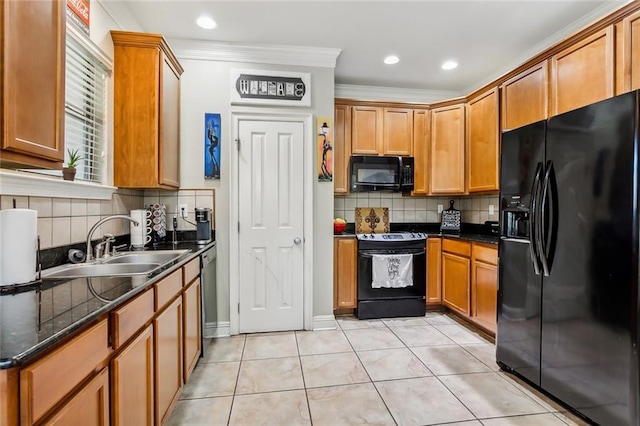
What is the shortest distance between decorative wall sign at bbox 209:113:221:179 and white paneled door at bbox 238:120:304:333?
0.21 metres

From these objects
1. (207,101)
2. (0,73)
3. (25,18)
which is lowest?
(0,73)

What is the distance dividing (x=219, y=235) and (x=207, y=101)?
4.15 ft

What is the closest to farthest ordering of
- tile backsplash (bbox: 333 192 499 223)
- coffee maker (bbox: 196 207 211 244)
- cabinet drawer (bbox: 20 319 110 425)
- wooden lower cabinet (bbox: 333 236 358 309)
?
cabinet drawer (bbox: 20 319 110 425), coffee maker (bbox: 196 207 211 244), wooden lower cabinet (bbox: 333 236 358 309), tile backsplash (bbox: 333 192 499 223)

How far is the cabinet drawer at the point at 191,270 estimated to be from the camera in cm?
193

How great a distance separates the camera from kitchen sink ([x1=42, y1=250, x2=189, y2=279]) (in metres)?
1.55

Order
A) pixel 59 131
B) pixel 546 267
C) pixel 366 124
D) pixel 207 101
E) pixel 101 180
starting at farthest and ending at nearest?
pixel 366 124
pixel 207 101
pixel 101 180
pixel 546 267
pixel 59 131

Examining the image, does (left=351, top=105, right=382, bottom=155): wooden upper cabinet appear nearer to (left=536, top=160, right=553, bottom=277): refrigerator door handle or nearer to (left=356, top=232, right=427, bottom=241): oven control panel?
(left=356, top=232, right=427, bottom=241): oven control panel

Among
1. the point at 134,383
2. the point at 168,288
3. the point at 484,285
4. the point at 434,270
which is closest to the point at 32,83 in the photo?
the point at 168,288

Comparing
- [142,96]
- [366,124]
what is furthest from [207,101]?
[366,124]

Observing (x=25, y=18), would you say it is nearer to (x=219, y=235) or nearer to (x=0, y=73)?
(x=0, y=73)

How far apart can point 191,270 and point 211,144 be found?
130 centimetres

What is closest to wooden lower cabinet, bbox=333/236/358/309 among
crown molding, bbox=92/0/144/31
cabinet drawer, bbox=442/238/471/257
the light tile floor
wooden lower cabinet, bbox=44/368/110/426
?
the light tile floor

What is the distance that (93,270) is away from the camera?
169cm

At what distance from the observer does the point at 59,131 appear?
49.6 inches
